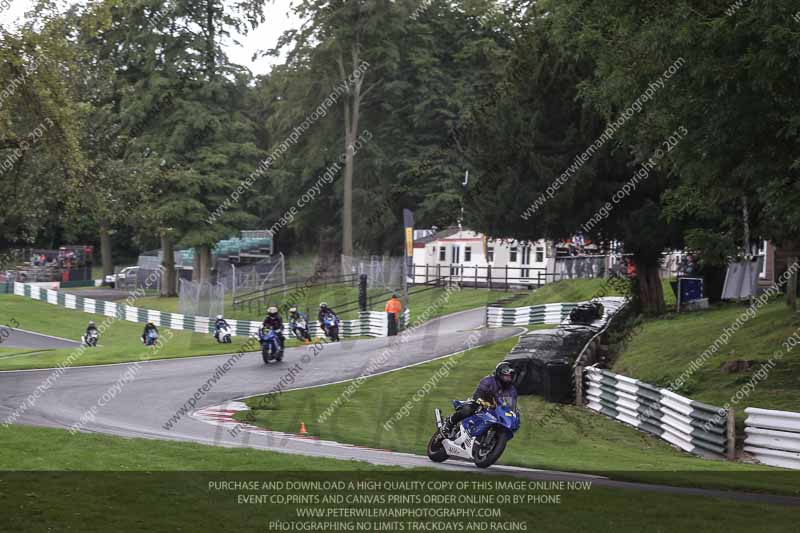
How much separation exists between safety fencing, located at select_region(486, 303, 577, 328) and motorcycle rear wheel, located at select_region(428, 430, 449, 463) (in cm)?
2393

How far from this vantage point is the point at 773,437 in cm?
1619

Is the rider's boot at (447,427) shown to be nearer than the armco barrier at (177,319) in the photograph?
Yes

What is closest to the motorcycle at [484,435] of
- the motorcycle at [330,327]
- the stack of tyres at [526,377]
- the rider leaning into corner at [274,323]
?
the stack of tyres at [526,377]

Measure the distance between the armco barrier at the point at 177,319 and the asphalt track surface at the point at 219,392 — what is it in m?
2.80

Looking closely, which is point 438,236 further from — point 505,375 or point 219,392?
point 505,375

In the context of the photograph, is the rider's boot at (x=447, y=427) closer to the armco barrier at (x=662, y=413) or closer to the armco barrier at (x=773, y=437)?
the armco barrier at (x=662, y=413)

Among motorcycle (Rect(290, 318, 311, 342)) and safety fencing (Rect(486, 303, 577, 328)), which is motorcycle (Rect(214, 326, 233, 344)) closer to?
motorcycle (Rect(290, 318, 311, 342))

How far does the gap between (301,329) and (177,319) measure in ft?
51.7

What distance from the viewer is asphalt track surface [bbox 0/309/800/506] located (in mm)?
14195

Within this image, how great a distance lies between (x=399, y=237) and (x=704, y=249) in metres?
50.6

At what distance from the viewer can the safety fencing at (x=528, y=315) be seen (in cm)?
3819

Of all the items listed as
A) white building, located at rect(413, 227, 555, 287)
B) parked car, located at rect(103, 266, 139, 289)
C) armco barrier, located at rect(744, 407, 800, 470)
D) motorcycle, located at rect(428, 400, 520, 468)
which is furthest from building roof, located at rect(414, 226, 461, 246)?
motorcycle, located at rect(428, 400, 520, 468)

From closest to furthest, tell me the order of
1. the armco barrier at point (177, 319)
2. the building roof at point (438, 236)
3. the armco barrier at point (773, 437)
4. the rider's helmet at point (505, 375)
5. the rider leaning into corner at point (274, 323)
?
1. the rider's helmet at point (505, 375)
2. the armco barrier at point (773, 437)
3. the rider leaning into corner at point (274, 323)
4. the armco barrier at point (177, 319)
5. the building roof at point (438, 236)

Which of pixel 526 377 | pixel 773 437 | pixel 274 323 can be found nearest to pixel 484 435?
pixel 773 437
